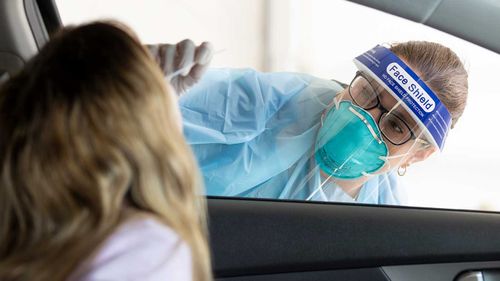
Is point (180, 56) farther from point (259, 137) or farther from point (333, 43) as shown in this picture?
point (333, 43)

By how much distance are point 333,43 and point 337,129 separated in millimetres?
572

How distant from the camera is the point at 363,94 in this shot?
1.57 meters

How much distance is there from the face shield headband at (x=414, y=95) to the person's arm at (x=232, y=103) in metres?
0.23

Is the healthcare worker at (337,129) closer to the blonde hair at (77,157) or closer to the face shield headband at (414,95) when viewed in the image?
the face shield headband at (414,95)

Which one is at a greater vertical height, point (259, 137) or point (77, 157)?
point (77, 157)

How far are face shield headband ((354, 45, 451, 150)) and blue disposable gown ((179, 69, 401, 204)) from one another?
15 centimetres

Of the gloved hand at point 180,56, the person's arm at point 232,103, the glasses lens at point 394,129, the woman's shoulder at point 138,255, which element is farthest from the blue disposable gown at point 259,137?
the woman's shoulder at point 138,255

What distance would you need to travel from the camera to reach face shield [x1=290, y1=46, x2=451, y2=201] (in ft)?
4.93

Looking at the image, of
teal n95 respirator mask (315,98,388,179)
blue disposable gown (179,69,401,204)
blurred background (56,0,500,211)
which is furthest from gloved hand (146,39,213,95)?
teal n95 respirator mask (315,98,388,179)

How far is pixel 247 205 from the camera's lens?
1.42 meters

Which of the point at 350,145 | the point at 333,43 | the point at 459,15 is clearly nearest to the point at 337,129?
the point at 350,145

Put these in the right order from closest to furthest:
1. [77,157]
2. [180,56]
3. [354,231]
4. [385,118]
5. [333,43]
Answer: [77,157], [180,56], [354,231], [385,118], [333,43]

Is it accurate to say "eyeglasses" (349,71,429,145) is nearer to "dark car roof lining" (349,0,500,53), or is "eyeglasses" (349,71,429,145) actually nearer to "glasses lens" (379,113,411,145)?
"glasses lens" (379,113,411,145)

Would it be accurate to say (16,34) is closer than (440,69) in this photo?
Yes
